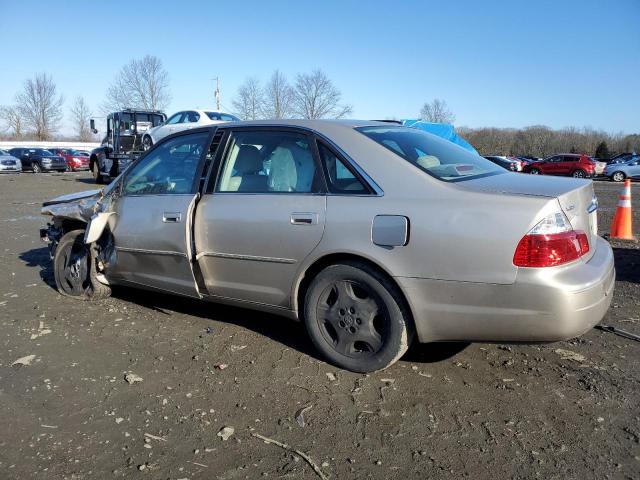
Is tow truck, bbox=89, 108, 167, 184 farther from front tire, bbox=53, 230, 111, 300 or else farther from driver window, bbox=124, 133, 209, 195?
driver window, bbox=124, 133, 209, 195

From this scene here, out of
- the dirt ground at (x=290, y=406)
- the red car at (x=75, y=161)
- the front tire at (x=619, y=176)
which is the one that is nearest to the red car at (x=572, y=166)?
the front tire at (x=619, y=176)

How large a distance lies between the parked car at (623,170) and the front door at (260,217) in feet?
103

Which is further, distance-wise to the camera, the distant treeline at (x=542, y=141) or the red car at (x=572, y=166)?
the distant treeline at (x=542, y=141)

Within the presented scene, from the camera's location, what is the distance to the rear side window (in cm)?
317

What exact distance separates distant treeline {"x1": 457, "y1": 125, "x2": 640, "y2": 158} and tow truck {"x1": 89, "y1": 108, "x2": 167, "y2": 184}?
43.6m

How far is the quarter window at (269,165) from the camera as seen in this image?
3.43 meters

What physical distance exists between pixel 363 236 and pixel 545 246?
98 cm

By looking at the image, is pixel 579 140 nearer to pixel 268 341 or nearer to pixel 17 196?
pixel 17 196

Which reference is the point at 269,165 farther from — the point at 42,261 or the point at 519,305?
the point at 42,261

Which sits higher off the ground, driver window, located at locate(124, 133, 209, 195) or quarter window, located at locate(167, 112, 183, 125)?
quarter window, located at locate(167, 112, 183, 125)

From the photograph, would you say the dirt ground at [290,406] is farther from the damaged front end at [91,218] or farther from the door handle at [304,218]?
the door handle at [304,218]

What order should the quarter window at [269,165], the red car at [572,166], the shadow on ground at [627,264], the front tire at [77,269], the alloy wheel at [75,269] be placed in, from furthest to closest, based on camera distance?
the red car at [572,166]
the shadow on ground at [627,264]
the alloy wheel at [75,269]
the front tire at [77,269]
the quarter window at [269,165]

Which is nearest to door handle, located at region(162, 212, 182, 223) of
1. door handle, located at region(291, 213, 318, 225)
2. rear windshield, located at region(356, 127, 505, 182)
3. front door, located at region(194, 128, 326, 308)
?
front door, located at region(194, 128, 326, 308)

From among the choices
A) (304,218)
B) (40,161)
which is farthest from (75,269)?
(40,161)
